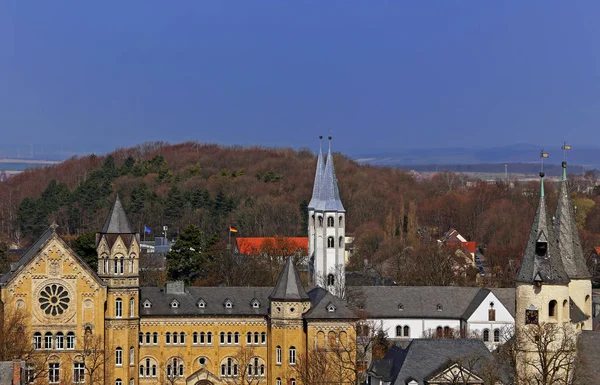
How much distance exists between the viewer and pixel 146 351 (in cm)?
9981

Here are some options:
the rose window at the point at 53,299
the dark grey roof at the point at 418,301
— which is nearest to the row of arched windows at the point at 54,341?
the rose window at the point at 53,299

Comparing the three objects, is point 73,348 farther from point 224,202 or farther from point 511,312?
point 224,202

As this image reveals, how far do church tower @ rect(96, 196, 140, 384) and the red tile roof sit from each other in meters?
47.8

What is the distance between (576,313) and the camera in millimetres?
81875

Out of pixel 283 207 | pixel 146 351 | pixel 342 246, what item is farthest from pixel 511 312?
pixel 283 207

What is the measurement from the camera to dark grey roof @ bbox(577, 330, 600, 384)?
2913 inches

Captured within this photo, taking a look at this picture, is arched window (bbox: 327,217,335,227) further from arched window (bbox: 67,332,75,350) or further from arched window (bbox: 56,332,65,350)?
arched window (bbox: 56,332,65,350)

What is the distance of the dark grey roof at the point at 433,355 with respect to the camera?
259ft

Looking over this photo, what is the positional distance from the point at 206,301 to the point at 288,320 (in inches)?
266

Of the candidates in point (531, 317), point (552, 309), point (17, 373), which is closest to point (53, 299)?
point (17, 373)

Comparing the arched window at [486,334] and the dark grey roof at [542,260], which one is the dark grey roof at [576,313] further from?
the arched window at [486,334]

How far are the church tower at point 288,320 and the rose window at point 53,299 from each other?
13.5 metres

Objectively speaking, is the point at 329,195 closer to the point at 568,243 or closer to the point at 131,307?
the point at 131,307

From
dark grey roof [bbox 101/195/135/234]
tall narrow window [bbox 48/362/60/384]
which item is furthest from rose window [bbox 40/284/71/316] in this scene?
dark grey roof [bbox 101/195/135/234]
